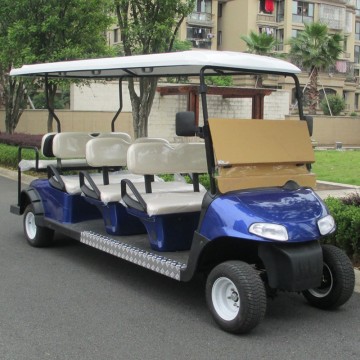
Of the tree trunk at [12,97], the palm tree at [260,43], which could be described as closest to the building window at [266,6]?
the palm tree at [260,43]

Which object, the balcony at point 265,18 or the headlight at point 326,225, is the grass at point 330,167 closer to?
the headlight at point 326,225

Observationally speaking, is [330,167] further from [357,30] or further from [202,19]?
[357,30]

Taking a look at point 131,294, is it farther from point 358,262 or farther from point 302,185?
point 358,262

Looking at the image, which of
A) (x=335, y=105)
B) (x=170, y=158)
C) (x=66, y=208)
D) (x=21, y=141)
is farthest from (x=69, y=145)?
(x=335, y=105)

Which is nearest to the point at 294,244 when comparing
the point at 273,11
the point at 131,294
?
the point at 131,294

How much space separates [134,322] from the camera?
4.42 meters

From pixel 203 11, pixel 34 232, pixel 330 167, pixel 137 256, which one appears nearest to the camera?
pixel 137 256

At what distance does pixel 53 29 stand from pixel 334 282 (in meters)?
11.2

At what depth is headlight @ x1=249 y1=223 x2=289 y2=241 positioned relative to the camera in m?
4.04

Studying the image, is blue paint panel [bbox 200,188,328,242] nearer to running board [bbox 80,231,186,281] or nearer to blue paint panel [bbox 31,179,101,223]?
running board [bbox 80,231,186,281]

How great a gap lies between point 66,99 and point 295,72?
118 ft

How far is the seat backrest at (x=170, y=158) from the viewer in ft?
18.7

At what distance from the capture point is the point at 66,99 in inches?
1563

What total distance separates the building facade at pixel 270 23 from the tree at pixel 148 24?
36.7 m
